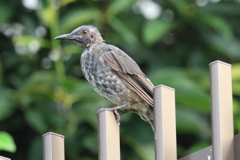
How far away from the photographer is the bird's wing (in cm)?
397

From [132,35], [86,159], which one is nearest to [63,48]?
[132,35]

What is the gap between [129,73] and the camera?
406 centimetres

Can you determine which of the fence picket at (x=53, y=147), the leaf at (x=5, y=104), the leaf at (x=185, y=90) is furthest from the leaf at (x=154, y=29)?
the fence picket at (x=53, y=147)

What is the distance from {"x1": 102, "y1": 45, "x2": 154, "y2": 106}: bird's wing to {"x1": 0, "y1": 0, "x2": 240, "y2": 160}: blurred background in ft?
2.05

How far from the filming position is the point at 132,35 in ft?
17.3

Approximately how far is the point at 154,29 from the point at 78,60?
744 mm

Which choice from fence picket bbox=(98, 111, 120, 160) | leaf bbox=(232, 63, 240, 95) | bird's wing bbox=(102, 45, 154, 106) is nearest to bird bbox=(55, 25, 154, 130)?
bird's wing bbox=(102, 45, 154, 106)

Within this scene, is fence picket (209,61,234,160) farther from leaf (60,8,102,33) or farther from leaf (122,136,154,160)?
leaf (60,8,102,33)

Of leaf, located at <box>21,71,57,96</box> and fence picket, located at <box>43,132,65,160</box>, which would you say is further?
leaf, located at <box>21,71,57,96</box>

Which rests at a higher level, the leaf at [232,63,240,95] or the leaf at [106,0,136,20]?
the leaf at [106,0,136,20]

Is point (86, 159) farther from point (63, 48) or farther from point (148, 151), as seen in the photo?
point (63, 48)

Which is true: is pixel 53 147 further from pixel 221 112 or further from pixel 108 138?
pixel 221 112

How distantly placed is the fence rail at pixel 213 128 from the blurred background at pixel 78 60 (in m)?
1.96

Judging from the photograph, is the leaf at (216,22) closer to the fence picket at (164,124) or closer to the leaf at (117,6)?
the leaf at (117,6)
